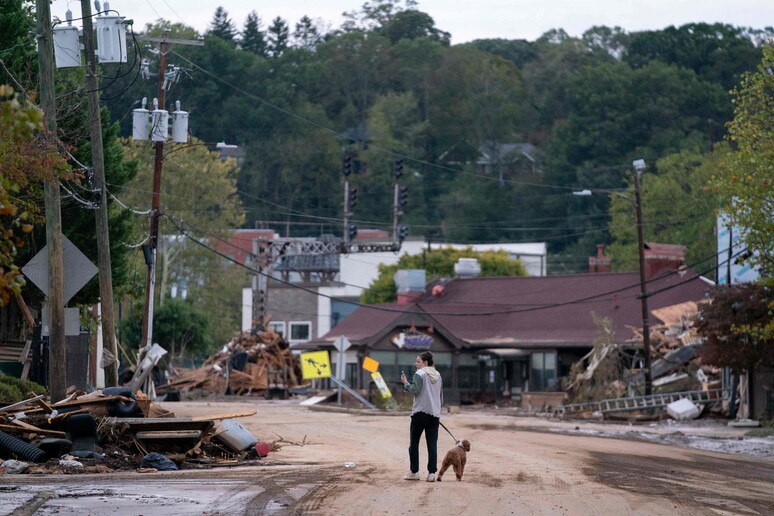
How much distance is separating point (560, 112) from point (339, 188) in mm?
30846

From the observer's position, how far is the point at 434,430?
17.0 m

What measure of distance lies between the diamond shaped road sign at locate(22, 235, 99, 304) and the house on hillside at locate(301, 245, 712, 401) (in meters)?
31.5

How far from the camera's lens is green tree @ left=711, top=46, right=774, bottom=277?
85.9 feet

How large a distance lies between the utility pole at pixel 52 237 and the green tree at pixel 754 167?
13.6 metres

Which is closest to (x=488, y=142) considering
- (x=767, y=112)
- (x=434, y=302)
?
(x=434, y=302)

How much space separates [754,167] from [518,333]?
92.2ft

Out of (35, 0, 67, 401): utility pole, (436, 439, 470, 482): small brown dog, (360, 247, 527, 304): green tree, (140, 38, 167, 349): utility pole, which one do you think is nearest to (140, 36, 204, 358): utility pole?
(140, 38, 167, 349): utility pole

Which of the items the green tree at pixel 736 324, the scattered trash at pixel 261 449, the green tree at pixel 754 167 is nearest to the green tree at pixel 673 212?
the green tree at pixel 736 324

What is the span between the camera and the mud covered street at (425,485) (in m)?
14.0

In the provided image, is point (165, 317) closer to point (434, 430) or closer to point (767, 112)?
point (767, 112)

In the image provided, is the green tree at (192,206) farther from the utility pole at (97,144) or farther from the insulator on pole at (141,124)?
the utility pole at (97,144)

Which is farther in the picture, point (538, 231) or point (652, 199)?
point (538, 231)

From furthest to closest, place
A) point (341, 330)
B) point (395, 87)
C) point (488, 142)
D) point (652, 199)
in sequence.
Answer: point (395, 87) → point (488, 142) → point (652, 199) → point (341, 330)

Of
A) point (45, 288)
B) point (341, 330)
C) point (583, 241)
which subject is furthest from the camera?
point (583, 241)
